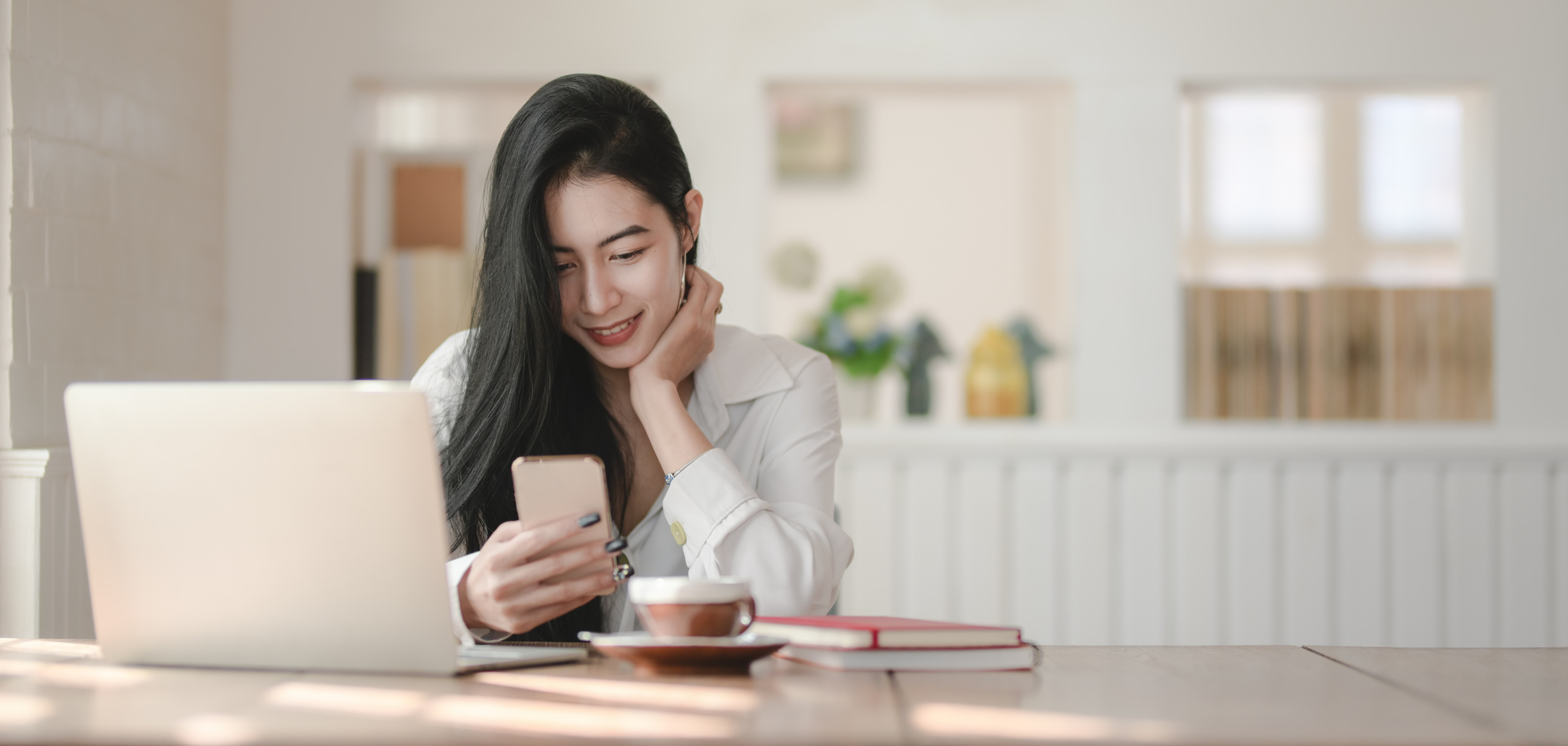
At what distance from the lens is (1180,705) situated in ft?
2.62

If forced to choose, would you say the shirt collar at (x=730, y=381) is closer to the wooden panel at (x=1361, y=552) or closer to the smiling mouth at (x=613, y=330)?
the smiling mouth at (x=613, y=330)

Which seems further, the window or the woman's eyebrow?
the window

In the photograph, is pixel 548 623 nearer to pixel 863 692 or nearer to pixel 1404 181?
pixel 863 692

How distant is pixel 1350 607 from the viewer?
2648mm

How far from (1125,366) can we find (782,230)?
2540 millimetres

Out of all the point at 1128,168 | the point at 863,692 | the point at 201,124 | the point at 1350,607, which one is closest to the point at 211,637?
the point at 863,692

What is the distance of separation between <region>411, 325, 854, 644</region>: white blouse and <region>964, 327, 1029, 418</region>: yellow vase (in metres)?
1.12

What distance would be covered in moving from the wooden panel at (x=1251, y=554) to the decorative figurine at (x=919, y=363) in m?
0.70

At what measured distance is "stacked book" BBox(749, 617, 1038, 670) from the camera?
36.9 inches

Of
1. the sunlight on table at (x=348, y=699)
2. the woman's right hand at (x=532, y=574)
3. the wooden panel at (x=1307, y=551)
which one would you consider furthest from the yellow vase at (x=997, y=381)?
the sunlight on table at (x=348, y=699)

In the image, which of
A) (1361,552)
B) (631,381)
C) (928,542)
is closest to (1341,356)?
(1361,552)

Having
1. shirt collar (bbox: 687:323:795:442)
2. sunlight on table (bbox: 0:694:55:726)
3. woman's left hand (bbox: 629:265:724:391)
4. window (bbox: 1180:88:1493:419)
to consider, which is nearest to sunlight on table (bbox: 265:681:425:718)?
sunlight on table (bbox: 0:694:55:726)

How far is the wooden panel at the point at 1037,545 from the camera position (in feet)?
8.76

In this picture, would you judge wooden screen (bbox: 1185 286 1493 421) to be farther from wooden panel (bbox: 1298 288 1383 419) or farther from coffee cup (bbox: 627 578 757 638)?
coffee cup (bbox: 627 578 757 638)
